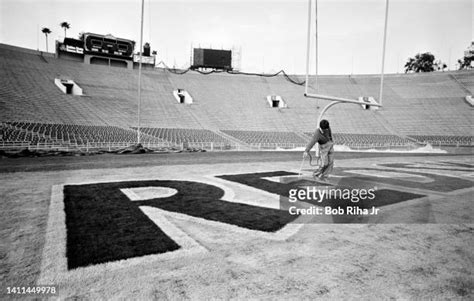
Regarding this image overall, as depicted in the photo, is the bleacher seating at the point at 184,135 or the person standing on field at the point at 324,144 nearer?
the person standing on field at the point at 324,144

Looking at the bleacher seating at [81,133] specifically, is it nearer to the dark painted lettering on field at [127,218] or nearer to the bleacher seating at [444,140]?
the dark painted lettering on field at [127,218]

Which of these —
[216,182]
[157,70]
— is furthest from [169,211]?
[157,70]

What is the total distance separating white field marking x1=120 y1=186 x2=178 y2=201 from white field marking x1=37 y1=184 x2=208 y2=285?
1.33 m

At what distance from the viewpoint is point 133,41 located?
45531 millimetres

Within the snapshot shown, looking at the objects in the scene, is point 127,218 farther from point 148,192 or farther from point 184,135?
point 184,135

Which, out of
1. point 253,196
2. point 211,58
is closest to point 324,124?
point 253,196

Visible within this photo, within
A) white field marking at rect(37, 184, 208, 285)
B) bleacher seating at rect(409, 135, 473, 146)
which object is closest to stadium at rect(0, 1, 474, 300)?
white field marking at rect(37, 184, 208, 285)

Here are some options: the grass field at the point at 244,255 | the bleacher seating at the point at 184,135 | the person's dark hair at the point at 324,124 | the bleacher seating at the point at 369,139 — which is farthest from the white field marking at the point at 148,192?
the bleacher seating at the point at 369,139

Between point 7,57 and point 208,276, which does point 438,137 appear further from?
point 7,57

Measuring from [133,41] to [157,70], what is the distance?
7163 mm

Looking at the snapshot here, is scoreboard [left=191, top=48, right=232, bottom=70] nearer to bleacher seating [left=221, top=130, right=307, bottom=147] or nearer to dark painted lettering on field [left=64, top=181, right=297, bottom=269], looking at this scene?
bleacher seating [left=221, top=130, right=307, bottom=147]

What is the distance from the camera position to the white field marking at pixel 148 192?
241 inches

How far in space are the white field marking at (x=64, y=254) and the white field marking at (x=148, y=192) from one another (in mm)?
1328

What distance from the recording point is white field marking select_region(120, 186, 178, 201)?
6.12m
